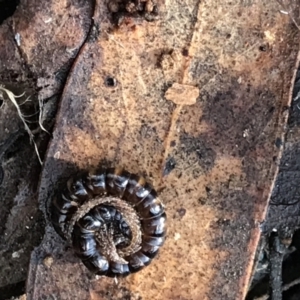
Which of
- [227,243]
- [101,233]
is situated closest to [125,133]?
[101,233]

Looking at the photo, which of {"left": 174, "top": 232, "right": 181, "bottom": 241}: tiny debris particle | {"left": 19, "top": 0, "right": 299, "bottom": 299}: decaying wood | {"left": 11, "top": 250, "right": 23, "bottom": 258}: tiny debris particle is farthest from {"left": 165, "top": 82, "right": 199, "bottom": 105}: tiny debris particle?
{"left": 11, "top": 250, "right": 23, "bottom": 258}: tiny debris particle

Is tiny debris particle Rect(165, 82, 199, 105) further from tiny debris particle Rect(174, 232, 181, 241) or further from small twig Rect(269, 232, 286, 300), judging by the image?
small twig Rect(269, 232, 286, 300)

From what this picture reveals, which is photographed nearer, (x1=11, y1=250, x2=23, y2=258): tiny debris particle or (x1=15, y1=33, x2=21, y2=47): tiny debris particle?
(x1=15, y1=33, x2=21, y2=47): tiny debris particle

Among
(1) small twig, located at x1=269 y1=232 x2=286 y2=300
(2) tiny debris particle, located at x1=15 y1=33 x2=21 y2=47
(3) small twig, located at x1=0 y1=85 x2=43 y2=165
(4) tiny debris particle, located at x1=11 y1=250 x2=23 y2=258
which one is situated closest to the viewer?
(2) tiny debris particle, located at x1=15 y1=33 x2=21 y2=47

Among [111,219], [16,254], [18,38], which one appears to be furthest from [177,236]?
[18,38]

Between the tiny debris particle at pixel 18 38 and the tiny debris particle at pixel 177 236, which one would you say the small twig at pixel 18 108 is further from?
the tiny debris particle at pixel 177 236

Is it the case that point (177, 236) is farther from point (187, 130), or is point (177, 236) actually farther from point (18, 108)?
point (18, 108)

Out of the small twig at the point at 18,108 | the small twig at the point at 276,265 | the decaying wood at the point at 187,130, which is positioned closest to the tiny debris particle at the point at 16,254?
the decaying wood at the point at 187,130
